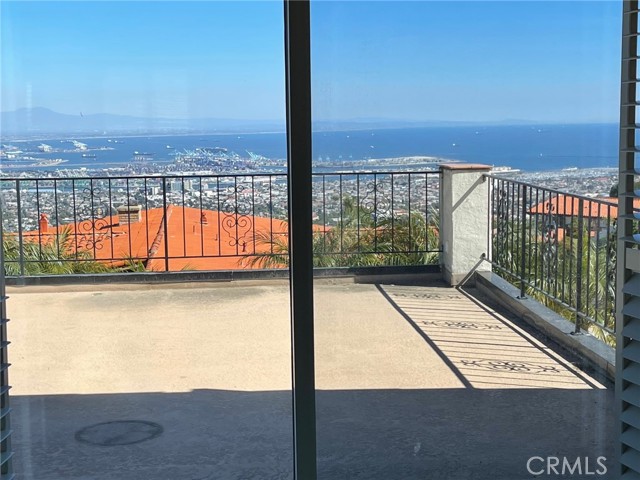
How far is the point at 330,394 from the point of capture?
2.61 m

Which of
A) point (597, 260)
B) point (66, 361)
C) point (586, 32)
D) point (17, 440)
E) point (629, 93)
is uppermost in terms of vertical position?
point (586, 32)

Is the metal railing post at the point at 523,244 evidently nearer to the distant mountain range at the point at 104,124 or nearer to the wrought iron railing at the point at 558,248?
the wrought iron railing at the point at 558,248

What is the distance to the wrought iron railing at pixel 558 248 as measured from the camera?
2.65 m

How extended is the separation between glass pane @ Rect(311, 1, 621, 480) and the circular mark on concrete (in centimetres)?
60

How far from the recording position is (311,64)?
246cm

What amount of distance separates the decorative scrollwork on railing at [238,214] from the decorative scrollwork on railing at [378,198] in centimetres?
41

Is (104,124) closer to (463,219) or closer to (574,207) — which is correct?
(463,219)

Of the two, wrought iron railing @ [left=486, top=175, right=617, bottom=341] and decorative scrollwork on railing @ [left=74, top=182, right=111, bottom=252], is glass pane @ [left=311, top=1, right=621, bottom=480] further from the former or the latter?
decorative scrollwork on railing @ [left=74, top=182, right=111, bottom=252]

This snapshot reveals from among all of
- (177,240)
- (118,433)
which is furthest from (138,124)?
(118,433)

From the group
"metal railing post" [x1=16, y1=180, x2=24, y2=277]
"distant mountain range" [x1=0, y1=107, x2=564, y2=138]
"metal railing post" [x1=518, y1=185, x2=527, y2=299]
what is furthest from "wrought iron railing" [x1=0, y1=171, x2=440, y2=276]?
"metal railing post" [x1=518, y1=185, x2=527, y2=299]

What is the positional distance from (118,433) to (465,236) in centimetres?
131

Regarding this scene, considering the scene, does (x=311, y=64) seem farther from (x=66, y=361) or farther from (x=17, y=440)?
(x=17, y=440)

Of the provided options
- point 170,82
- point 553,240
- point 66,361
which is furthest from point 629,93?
point 66,361

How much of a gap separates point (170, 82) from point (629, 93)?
1.43 m
